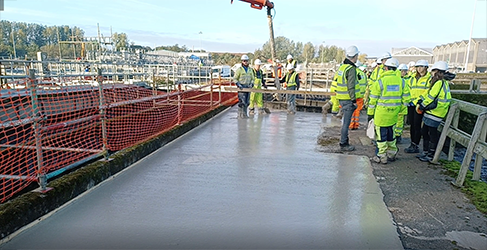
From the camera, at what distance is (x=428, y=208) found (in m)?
3.32

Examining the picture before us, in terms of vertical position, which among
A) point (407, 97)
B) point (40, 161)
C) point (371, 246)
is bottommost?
point (371, 246)

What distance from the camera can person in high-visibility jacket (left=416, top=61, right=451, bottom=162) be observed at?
190 inches

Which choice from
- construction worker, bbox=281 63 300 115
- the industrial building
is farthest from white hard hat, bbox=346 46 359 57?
the industrial building

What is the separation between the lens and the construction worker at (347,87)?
5332mm

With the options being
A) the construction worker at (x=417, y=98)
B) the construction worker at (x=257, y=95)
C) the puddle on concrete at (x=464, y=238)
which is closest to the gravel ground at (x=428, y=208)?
the puddle on concrete at (x=464, y=238)

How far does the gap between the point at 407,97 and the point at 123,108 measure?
718 centimetres

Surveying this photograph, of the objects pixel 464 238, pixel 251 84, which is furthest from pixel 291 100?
pixel 464 238

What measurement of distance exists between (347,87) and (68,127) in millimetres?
5404

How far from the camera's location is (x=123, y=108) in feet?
29.7

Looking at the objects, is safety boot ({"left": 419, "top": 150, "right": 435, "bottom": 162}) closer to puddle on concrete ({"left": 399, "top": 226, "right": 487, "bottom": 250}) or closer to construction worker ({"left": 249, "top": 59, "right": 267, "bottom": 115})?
puddle on concrete ({"left": 399, "top": 226, "right": 487, "bottom": 250})

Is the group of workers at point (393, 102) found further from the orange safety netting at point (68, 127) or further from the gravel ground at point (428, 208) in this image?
the orange safety netting at point (68, 127)

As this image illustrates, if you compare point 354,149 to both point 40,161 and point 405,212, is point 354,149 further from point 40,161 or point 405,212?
point 40,161

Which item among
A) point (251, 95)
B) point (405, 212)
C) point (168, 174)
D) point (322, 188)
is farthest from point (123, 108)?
point (405, 212)

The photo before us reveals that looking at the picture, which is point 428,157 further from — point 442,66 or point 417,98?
point 442,66
